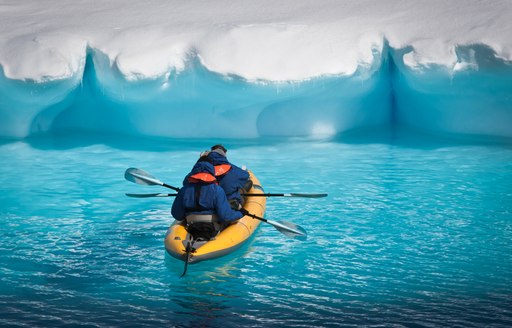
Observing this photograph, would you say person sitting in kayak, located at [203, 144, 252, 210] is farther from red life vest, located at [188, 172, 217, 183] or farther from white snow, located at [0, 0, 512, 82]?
white snow, located at [0, 0, 512, 82]

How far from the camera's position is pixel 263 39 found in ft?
31.6

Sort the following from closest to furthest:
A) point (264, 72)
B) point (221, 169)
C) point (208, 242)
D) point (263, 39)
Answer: point (208, 242), point (221, 169), point (264, 72), point (263, 39)

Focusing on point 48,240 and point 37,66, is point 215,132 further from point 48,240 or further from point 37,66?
point 48,240

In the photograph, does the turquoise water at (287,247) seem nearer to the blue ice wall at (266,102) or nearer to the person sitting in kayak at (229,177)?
the person sitting in kayak at (229,177)

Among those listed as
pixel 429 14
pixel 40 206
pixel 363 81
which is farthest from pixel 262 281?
pixel 429 14

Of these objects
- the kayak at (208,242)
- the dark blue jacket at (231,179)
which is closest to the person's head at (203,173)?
the kayak at (208,242)

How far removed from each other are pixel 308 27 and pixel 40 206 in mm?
4379

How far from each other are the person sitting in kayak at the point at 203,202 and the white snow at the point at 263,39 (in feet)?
11.8

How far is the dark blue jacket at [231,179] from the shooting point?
6.42 meters

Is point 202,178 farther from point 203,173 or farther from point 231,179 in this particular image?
point 231,179

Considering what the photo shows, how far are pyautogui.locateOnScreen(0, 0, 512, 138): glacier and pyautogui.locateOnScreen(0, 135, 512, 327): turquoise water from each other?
0.66 meters

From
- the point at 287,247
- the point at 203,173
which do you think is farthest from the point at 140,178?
the point at 287,247

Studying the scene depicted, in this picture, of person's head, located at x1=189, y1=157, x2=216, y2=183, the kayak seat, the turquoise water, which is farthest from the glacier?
the kayak seat

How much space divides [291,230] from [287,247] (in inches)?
6.2
